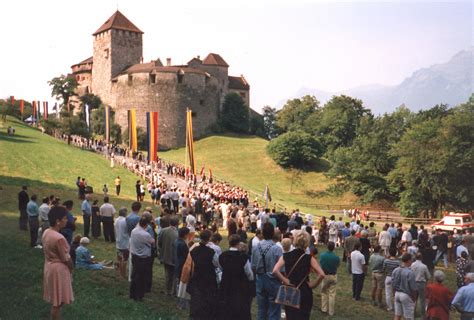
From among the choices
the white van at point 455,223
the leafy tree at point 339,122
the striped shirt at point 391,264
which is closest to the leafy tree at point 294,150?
the leafy tree at point 339,122

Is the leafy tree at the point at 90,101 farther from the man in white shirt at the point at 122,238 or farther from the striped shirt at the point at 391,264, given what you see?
the striped shirt at the point at 391,264

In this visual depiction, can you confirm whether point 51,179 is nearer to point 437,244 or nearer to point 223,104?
point 437,244

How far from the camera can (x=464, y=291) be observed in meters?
8.73

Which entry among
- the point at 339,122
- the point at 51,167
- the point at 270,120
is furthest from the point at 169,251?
the point at 270,120

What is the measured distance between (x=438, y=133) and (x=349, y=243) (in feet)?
128

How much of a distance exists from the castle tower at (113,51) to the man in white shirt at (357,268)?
2878 inches

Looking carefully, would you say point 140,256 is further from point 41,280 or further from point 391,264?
point 391,264

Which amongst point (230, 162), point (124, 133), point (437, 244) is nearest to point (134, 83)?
point (124, 133)

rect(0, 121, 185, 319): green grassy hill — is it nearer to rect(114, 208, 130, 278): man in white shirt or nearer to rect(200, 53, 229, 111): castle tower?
rect(114, 208, 130, 278): man in white shirt

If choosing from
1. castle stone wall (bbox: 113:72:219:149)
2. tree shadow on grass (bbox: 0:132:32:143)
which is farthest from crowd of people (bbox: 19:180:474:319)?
castle stone wall (bbox: 113:72:219:149)

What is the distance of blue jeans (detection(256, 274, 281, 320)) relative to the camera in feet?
26.3

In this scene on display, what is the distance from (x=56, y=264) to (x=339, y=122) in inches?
3013

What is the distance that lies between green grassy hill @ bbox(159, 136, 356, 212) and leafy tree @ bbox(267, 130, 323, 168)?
3.97ft

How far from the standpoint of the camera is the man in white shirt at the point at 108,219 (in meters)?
15.6
